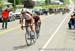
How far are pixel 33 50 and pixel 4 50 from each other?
3.83 feet

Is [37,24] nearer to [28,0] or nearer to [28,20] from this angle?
[28,20]

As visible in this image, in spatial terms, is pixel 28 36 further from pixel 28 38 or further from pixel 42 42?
pixel 42 42

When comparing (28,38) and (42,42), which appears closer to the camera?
(28,38)

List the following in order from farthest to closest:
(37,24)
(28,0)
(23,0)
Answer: (23,0) → (28,0) → (37,24)

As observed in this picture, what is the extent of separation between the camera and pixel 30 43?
53.9 feet

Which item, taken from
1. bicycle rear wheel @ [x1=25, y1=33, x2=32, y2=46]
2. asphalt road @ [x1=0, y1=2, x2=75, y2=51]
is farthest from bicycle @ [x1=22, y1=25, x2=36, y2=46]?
asphalt road @ [x1=0, y1=2, x2=75, y2=51]

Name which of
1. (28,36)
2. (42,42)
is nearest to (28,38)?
(28,36)

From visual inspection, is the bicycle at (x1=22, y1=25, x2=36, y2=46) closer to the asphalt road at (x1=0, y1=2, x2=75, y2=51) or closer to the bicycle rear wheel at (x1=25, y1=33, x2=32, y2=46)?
the bicycle rear wheel at (x1=25, y1=33, x2=32, y2=46)

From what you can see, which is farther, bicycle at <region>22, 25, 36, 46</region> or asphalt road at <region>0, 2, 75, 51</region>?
bicycle at <region>22, 25, 36, 46</region>

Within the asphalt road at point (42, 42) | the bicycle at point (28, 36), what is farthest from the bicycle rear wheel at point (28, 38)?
the asphalt road at point (42, 42)

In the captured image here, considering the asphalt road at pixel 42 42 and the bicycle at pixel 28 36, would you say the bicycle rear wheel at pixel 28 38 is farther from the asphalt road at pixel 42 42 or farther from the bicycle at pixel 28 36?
the asphalt road at pixel 42 42

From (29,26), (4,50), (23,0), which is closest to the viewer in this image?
(4,50)

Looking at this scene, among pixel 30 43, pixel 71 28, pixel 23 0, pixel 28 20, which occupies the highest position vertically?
pixel 28 20

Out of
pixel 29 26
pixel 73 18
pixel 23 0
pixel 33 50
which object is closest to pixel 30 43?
pixel 29 26
